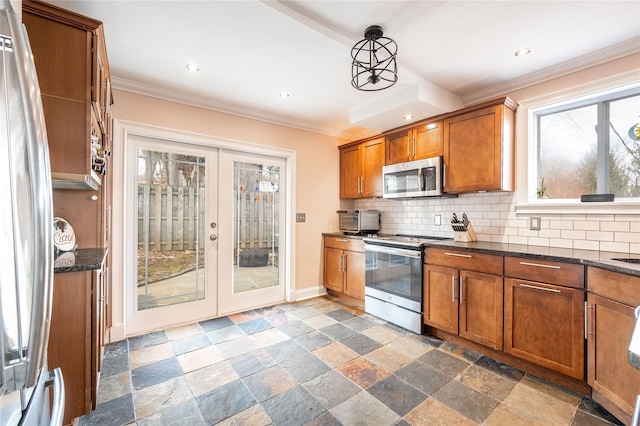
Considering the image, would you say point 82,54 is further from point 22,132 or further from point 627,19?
point 627,19

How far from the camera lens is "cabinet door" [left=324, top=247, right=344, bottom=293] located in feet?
12.4

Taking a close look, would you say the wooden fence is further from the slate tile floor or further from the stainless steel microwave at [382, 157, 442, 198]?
the stainless steel microwave at [382, 157, 442, 198]

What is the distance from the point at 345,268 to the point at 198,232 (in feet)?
6.09

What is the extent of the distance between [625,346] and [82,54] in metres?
3.55

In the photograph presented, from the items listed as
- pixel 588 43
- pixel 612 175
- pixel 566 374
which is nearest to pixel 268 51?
pixel 588 43

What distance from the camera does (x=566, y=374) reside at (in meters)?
1.90

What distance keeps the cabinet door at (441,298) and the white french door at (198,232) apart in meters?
1.87

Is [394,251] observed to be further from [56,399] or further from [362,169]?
[56,399]

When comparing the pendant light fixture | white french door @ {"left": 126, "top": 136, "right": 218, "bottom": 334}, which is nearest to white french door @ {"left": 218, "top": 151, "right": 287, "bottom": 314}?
white french door @ {"left": 126, "top": 136, "right": 218, "bottom": 334}

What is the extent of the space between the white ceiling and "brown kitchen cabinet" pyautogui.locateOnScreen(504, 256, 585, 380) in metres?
1.66

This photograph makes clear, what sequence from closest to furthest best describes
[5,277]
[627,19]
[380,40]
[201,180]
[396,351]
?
[5,277], [627,19], [380,40], [396,351], [201,180]

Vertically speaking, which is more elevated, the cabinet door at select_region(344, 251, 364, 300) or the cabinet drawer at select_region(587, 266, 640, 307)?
the cabinet drawer at select_region(587, 266, 640, 307)

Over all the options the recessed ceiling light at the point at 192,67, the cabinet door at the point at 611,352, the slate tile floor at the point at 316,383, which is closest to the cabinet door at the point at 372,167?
the slate tile floor at the point at 316,383

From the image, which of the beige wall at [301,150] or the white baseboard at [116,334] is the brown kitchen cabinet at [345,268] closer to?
the beige wall at [301,150]
